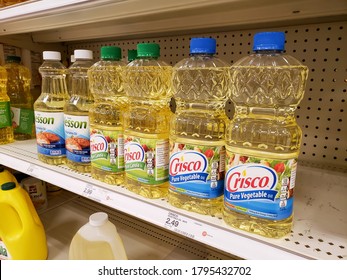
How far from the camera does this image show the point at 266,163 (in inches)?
22.6

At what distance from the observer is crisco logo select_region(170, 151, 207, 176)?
667 millimetres

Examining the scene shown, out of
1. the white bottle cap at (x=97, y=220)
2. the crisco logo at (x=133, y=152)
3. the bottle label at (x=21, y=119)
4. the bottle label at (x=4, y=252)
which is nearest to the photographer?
the crisco logo at (x=133, y=152)

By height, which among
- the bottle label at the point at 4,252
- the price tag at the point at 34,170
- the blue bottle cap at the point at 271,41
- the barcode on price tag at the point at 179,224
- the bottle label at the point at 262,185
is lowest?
the bottle label at the point at 4,252

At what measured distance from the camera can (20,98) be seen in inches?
57.2

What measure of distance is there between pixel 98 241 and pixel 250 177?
592 millimetres

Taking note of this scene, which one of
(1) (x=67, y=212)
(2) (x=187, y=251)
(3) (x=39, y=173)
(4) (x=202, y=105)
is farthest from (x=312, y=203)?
(1) (x=67, y=212)

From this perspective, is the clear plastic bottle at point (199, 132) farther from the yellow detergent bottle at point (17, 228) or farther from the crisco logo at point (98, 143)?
the yellow detergent bottle at point (17, 228)

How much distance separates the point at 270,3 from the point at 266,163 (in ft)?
1.62

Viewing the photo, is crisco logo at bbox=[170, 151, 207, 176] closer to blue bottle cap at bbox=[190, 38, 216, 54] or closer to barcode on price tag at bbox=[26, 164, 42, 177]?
blue bottle cap at bbox=[190, 38, 216, 54]

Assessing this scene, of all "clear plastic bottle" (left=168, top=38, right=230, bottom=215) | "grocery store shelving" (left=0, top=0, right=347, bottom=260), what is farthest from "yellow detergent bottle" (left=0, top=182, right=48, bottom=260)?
"clear plastic bottle" (left=168, top=38, right=230, bottom=215)

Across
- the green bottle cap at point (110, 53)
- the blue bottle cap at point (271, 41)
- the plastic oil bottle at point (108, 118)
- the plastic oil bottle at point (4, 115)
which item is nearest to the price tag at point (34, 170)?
the plastic oil bottle at point (108, 118)

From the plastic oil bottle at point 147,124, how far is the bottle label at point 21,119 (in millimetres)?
728

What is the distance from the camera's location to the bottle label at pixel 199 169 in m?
0.66

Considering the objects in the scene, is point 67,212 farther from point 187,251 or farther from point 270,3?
point 270,3
